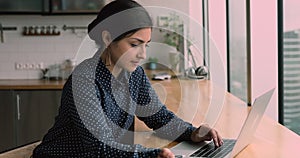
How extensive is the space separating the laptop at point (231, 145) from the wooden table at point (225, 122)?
0.17 feet

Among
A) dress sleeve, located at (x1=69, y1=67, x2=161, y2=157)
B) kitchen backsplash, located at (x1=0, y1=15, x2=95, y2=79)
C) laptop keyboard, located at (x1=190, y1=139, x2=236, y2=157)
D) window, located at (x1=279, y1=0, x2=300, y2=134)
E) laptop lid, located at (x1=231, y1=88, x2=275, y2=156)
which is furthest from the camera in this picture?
kitchen backsplash, located at (x1=0, y1=15, x2=95, y2=79)

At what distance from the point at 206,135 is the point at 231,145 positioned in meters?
0.10

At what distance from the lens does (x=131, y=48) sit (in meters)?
1.61

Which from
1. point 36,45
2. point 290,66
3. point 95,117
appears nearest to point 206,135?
point 95,117

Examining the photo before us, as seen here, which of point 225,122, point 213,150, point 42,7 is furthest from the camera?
point 42,7

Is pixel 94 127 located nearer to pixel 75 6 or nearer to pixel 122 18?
pixel 122 18

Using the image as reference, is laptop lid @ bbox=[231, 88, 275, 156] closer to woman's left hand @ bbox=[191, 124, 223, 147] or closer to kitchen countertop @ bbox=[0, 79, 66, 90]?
woman's left hand @ bbox=[191, 124, 223, 147]

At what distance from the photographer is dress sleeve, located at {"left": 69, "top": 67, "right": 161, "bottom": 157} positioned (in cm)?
143

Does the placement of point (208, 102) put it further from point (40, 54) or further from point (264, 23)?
point (40, 54)

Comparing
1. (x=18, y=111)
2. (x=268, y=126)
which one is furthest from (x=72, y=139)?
(x=18, y=111)

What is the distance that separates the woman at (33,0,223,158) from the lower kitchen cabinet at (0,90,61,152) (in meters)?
2.67

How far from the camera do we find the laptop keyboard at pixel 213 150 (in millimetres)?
1702

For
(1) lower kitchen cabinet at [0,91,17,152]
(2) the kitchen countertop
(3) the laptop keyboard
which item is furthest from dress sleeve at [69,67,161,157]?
(1) lower kitchen cabinet at [0,91,17,152]

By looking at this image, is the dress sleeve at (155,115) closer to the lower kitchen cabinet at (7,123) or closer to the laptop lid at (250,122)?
the laptop lid at (250,122)
